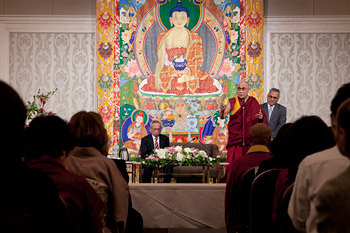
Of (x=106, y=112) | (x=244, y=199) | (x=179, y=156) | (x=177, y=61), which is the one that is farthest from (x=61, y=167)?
(x=177, y=61)

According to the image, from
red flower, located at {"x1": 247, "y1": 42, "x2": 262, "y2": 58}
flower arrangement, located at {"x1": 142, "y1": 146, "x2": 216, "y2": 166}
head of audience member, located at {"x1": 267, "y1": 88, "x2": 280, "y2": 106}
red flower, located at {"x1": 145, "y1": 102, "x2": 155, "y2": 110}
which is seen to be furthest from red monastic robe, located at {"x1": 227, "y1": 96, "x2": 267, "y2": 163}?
red flower, located at {"x1": 145, "y1": 102, "x2": 155, "y2": 110}

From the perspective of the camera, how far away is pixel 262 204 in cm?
235

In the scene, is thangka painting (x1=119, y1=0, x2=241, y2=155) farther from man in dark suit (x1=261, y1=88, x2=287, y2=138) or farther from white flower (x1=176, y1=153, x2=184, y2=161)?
white flower (x1=176, y1=153, x2=184, y2=161)

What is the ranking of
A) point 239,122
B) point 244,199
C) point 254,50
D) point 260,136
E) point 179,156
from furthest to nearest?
point 254,50
point 239,122
point 179,156
point 260,136
point 244,199

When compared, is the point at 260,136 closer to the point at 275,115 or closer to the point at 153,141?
the point at 275,115

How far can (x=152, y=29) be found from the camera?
7746 mm

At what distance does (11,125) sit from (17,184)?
4.6 inches

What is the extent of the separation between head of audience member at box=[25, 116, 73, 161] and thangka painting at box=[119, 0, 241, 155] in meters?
6.20

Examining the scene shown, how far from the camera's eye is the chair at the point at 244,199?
2594mm

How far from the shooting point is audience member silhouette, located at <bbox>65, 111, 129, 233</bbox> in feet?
6.70

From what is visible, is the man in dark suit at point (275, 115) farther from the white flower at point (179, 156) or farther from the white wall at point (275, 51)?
the white flower at point (179, 156)

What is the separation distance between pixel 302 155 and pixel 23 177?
4.26 ft

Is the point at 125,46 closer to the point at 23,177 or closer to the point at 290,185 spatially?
the point at 290,185

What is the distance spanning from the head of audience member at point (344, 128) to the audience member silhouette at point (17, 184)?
65 cm
